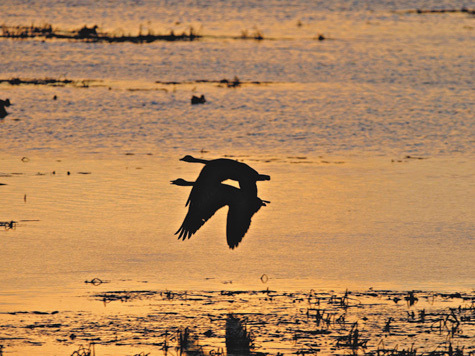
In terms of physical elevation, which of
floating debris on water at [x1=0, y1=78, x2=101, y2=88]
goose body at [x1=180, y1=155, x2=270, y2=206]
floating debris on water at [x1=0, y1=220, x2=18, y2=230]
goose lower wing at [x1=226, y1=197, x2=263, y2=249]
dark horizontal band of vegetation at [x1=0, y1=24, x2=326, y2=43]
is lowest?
goose lower wing at [x1=226, y1=197, x2=263, y2=249]

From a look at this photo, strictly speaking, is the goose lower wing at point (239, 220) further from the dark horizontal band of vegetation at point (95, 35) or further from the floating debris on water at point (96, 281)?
the dark horizontal band of vegetation at point (95, 35)

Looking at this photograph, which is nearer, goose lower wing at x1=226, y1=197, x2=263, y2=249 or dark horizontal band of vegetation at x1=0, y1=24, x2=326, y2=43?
goose lower wing at x1=226, y1=197, x2=263, y2=249

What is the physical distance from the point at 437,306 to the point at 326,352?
5.31 ft

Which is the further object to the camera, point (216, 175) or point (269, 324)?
point (216, 175)

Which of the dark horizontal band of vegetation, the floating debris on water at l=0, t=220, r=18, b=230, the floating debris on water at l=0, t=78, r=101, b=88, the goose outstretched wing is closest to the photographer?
the goose outstretched wing

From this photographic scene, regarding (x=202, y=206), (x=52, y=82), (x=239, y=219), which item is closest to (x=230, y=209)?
(x=239, y=219)

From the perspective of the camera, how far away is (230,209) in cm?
920

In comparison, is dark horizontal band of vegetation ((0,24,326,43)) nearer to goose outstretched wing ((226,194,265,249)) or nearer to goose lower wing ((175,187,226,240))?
goose outstretched wing ((226,194,265,249))

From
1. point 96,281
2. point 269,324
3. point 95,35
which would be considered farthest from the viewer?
point 95,35

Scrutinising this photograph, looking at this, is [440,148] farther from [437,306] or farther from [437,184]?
[437,306]

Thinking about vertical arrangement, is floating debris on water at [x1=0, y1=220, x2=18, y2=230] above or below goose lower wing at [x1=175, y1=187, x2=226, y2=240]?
above

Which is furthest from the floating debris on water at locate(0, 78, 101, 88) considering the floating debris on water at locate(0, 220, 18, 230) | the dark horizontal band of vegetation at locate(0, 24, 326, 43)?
the floating debris on water at locate(0, 220, 18, 230)

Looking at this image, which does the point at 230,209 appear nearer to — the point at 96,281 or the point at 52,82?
the point at 96,281

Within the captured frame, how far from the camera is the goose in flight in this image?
350 inches
